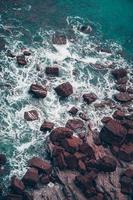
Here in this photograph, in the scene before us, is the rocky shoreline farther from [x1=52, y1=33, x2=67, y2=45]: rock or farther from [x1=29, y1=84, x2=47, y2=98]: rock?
[x1=52, y1=33, x2=67, y2=45]: rock

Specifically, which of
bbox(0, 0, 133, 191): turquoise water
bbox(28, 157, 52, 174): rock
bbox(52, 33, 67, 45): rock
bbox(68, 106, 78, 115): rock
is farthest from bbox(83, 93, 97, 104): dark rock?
bbox(28, 157, 52, 174): rock

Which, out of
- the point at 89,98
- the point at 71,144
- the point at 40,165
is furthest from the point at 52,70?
the point at 40,165

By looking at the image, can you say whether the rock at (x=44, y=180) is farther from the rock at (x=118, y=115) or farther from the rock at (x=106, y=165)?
the rock at (x=118, y=115)

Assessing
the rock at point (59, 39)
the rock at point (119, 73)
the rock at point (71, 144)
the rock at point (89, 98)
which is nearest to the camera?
the rock at point (71, 144)

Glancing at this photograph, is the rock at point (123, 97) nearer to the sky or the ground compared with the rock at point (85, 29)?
nearer to the ground

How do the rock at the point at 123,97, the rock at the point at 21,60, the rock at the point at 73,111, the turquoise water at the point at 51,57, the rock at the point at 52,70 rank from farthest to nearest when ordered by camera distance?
the rock at the point at 21,60 < the rock at the point at 52,70 < the rock at the point at 123,97 < the rock at the point at 73,111 < the turquoise water at the point at 51,57

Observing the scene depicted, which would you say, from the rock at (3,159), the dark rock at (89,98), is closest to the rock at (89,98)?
the dark rock at (89,98)
